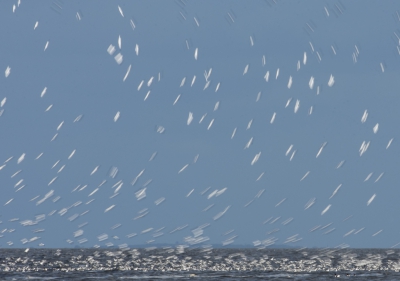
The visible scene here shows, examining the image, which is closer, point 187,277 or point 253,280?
point 253,280

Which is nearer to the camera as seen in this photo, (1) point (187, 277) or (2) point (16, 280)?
(2) point (16, 280)

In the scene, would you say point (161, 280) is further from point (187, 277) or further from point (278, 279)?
point (278, 279)

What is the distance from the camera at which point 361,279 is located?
75062mm

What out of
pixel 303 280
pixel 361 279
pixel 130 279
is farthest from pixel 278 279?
pixel 130 279

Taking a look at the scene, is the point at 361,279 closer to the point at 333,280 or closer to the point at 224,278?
the point at 333,280

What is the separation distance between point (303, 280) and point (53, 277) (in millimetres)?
26837

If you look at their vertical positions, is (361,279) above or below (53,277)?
below

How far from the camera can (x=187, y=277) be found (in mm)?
77812

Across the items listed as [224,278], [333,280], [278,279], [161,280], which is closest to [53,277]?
[161,280]

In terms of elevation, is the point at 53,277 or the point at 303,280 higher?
the point at 53,277

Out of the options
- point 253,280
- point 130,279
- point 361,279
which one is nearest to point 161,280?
point 130,279

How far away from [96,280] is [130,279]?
401 centimetres

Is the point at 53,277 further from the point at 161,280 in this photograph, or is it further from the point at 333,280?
the point at 333,280

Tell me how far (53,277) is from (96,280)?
8.10 m
